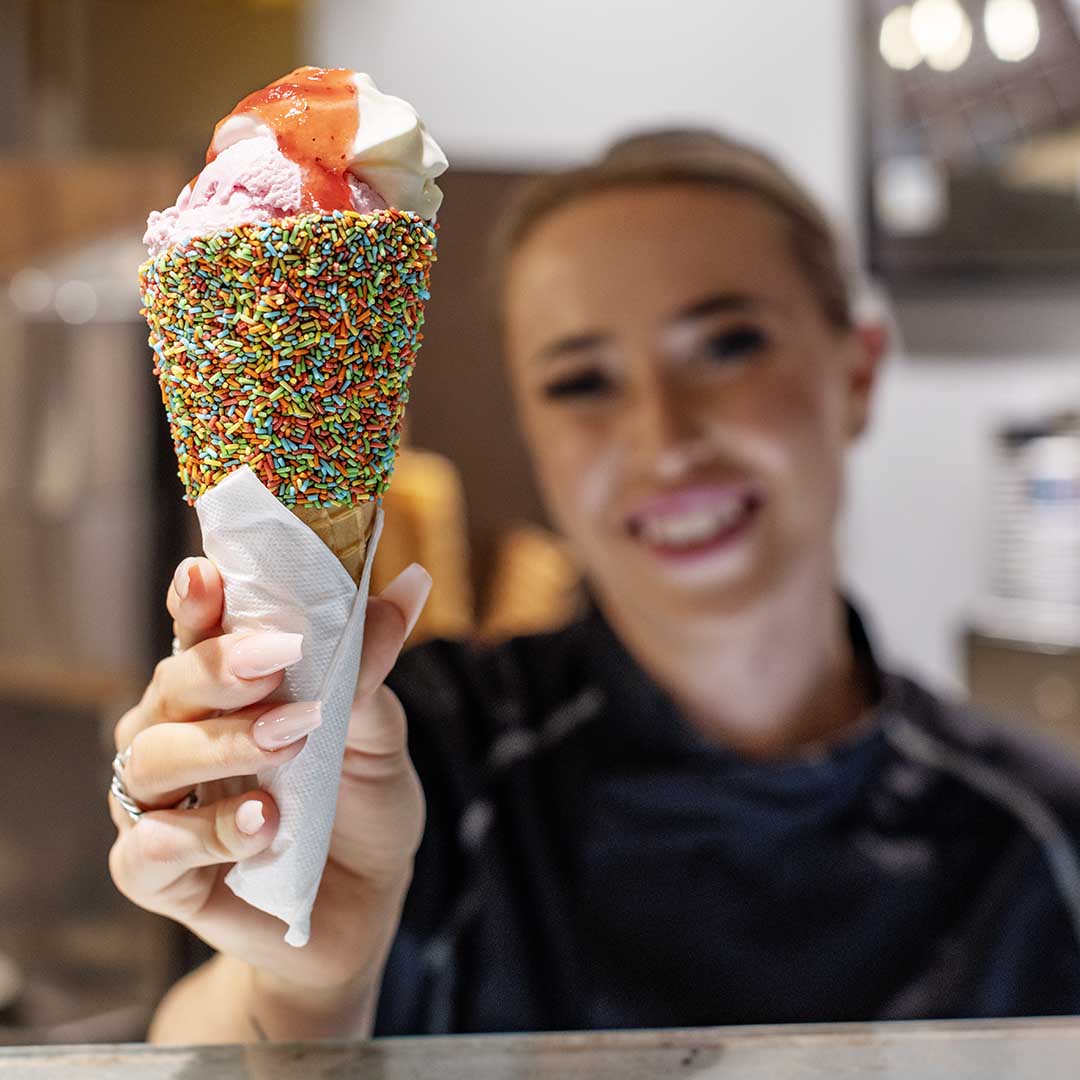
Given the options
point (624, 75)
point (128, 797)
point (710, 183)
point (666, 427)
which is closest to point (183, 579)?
point (128, 797)

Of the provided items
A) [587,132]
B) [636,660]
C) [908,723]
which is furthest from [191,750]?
[587,132]

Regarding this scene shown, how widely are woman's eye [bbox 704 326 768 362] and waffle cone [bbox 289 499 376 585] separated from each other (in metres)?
0.82

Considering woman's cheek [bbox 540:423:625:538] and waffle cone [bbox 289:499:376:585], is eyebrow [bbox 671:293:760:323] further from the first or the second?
waffle cone [bbox 289:499:376:585]

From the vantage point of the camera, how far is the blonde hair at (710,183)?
4.09 ft

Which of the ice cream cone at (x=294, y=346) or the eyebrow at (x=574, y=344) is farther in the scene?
the eyebrow at (x=574, y=344)

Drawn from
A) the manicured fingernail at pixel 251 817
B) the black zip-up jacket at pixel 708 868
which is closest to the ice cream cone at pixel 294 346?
the manicured fingernail at pixel 251 817

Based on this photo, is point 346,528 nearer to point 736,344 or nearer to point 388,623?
point 388,623

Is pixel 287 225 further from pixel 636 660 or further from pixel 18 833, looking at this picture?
pixel 18 833

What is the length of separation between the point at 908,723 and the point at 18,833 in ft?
5.85

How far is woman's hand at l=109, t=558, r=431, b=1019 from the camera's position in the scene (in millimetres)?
435

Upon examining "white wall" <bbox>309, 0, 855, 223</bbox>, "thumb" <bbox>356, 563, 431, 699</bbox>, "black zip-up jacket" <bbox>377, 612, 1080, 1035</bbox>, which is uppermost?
"white wall" <bbox>309, 0, 855, 223</bbox>

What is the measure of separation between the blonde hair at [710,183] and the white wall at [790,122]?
145cm

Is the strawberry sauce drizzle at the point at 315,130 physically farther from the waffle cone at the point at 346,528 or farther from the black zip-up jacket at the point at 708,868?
the black zip-up jacket at the point at 708,868

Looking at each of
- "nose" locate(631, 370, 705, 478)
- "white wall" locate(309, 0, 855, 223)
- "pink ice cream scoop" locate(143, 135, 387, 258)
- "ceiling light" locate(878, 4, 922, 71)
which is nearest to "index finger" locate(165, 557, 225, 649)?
"pink ice cream scoop" locate(143, 135, 387, 258)
